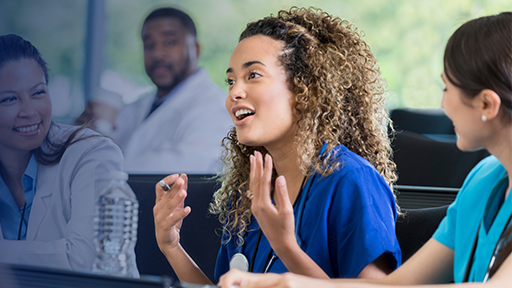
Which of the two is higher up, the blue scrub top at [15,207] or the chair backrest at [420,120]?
the blue scrub top at [15,207]

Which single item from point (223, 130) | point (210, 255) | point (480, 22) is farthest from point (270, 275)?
point (223, 130)

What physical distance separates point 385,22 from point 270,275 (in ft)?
7.93

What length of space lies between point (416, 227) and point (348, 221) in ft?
0.95

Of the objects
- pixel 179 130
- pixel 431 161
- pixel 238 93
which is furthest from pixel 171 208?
pixel 179 130

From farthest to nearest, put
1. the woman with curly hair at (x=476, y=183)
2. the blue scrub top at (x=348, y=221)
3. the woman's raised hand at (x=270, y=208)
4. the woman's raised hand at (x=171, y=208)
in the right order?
the woman's raised hand at (x=171, y=208) < the blue scrub top at (x=348, y=221) < the woman's raised hand at (x=270, y=208) < the woman with curly hair at (x=476, y=183)

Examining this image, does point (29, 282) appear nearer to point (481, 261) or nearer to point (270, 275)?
point (270, 275)

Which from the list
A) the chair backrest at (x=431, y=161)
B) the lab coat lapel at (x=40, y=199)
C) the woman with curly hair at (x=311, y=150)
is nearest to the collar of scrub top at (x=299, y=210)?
the woman with curly hair at (x=311, y=150)

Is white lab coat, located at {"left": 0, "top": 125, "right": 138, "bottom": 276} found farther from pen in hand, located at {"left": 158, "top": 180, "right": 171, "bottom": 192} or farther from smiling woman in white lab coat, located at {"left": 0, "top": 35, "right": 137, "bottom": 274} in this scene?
pen in hand, located at {"left": 158, "top": 180, "right": 171, "bottom": 192}

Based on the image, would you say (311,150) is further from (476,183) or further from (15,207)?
(15,207)

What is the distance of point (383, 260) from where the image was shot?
3.03 feet

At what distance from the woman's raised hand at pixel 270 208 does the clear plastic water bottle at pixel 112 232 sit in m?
0.32

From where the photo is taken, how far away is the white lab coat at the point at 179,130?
2.63m

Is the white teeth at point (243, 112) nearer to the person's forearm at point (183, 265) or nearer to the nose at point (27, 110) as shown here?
the person's forearm at point (183, 265)

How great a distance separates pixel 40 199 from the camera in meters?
1.06
